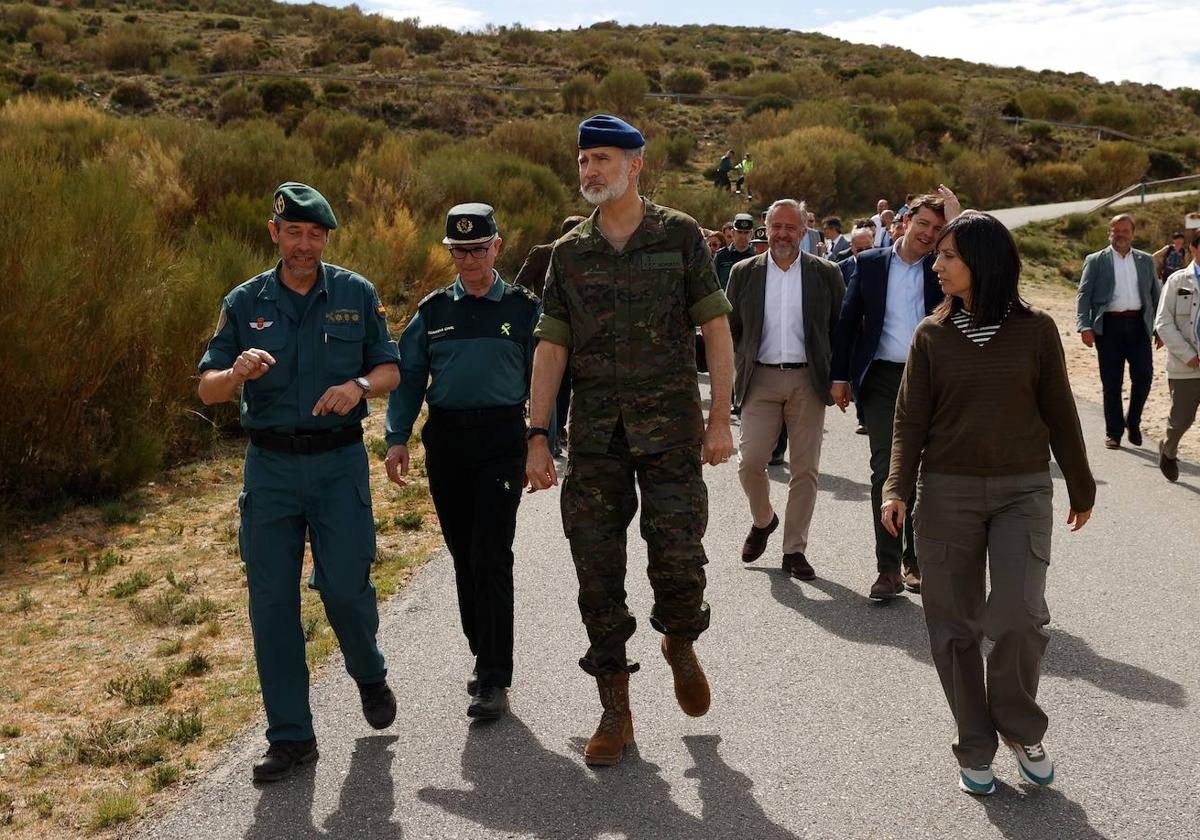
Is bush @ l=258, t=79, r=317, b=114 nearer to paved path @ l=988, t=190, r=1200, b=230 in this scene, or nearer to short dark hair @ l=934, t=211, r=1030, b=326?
paved path @ l=988, t=190, r=1200, b=230

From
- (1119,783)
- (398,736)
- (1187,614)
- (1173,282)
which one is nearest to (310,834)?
(398,736)

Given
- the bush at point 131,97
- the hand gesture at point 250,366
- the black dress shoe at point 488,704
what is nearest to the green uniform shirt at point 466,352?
the hand gesture at point 250,366

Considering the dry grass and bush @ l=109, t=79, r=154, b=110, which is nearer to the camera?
the dry grass

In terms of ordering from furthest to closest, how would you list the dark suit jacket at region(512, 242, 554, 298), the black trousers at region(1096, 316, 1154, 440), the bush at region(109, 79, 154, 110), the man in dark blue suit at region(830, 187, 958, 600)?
1. the bush at region(109, 79, 154, 110)
2. the black trousers at region(1096, 316, 1154, 440)
3. the dark suit jacket at region(512, 242, 554, 298)
4. the man in dark blue suit at region(830, 187, 958, 600)

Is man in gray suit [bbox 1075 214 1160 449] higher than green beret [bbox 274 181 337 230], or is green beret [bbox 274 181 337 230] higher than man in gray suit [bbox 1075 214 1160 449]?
green beret [bbox 274 181 337 230]

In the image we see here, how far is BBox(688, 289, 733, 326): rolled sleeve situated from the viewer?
15.0 feet

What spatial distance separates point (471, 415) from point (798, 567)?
2.76m

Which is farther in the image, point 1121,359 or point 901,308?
point 1121,359

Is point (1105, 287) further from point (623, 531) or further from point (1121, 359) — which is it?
point (623, 531)

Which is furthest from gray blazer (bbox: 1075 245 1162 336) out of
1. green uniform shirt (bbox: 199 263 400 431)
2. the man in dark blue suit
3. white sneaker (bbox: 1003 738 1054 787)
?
green uniform shirt (bbox: 199 263 400 431)

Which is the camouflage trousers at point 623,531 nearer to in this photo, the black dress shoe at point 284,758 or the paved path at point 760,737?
the paved path at point 760,737

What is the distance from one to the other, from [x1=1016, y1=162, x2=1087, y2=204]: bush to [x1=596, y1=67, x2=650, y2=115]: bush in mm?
18324

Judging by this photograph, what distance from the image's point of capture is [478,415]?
523 cm

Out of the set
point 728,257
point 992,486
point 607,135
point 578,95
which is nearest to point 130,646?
point 607,135
